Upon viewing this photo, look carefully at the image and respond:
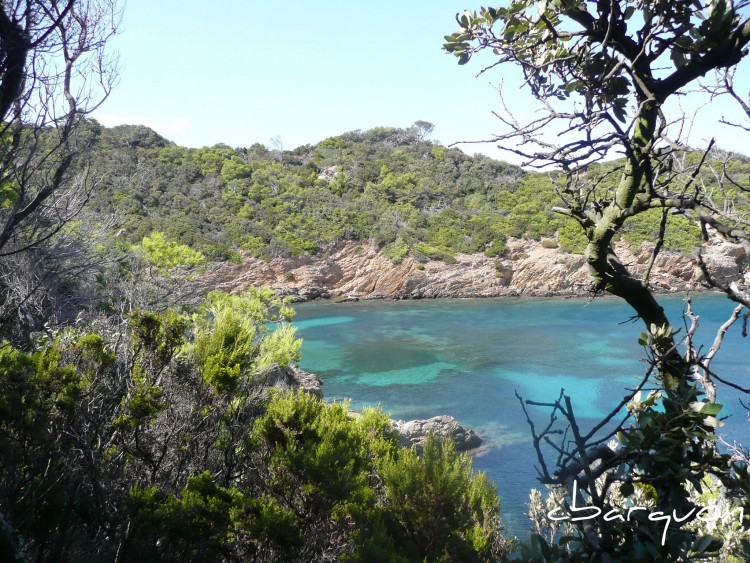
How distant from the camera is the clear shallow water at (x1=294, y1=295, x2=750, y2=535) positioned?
37.8 ft

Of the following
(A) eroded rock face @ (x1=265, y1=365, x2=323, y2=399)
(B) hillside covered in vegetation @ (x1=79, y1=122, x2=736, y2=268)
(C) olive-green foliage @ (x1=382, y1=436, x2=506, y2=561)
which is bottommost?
(A) eroded rock face @ (x1=265, y1=365, x2=323, y2=399)

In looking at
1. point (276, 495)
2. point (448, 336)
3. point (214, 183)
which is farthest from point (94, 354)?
point (214, 183)

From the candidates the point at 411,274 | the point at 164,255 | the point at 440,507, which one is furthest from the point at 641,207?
the point at 411,274

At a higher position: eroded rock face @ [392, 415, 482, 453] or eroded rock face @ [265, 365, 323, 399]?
eroded rock face @ [265, 365, 323, 399]

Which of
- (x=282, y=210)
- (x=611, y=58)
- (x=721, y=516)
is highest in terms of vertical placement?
(x=282, y=210)

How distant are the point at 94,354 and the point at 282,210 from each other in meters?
28.2

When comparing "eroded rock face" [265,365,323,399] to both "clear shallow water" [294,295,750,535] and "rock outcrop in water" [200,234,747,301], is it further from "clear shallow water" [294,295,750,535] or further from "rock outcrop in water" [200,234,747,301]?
"rock outcrop in water" [200,234,747,301]

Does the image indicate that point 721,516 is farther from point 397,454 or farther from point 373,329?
point 373,329

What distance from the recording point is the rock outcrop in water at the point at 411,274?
27953 mm

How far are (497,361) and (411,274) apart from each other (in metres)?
12.7

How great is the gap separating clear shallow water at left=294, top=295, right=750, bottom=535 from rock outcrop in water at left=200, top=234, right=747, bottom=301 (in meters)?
1.62

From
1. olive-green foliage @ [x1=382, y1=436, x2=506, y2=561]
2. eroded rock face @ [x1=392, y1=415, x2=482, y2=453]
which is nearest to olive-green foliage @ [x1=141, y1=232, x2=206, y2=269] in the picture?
eroded rock face @ [x1=392, y1=415, x2=482, y2=453]

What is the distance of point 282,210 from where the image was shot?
3238cm

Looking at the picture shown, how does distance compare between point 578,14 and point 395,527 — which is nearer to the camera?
point 578,14
